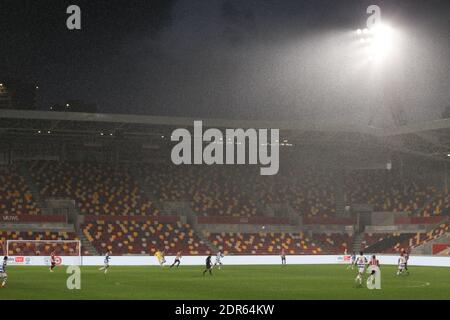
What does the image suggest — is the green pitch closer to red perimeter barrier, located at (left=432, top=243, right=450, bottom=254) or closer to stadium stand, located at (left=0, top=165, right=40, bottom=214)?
stadium stand, located at (left=0, top=165, right=40, bottom=214)

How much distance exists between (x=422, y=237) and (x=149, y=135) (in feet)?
99.2

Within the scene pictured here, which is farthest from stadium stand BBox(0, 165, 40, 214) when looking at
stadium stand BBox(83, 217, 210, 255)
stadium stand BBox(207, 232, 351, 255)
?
stadium stand BBox(207, 232, 351, 255)

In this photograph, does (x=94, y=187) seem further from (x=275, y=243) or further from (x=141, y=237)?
(x=275, y=243)

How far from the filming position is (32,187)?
79.1 meters

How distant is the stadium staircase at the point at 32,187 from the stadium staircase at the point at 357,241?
33.0 meters

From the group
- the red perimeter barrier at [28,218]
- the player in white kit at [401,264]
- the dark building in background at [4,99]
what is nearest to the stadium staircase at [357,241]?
the red perimeter barrier at [28,218]

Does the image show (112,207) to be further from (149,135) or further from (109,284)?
(109,284)

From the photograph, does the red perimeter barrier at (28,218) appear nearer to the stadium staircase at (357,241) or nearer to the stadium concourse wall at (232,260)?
the stadium concourse wall at (232,260)

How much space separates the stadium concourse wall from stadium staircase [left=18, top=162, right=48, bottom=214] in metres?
13.7

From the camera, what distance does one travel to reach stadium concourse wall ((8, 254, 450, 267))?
63.5 m

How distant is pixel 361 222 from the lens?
8912cm

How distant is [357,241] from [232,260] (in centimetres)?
2054

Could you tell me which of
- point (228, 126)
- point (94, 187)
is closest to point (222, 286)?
point (228, 126)
